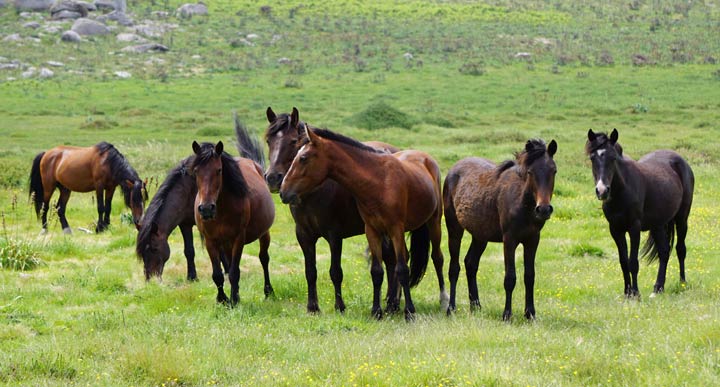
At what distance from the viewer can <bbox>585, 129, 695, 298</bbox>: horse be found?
29.6ft

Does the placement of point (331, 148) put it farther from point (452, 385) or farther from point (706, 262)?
point (706, 262)

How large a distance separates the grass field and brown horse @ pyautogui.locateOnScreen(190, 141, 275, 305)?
Answer: 561mm

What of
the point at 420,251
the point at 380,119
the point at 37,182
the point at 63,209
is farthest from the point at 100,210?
the point at 380,119

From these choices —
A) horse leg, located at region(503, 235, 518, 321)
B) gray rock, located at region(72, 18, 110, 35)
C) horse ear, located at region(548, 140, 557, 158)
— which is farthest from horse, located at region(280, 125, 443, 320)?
gray rock, located at region(72, 18, 110, 35)

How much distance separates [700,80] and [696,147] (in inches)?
637

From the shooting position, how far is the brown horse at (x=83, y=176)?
1434 centimetres

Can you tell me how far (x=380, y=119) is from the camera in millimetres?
26484

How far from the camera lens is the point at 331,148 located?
801cm

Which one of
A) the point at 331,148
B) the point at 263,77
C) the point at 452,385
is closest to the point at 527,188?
the point at 331,148

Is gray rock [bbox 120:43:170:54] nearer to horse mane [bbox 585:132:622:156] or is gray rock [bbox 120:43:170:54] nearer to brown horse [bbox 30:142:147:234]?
brown horse [bbox 30:142:147:234]

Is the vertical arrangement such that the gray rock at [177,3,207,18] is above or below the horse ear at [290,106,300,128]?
below

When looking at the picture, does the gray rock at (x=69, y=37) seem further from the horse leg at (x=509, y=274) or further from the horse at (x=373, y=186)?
the horse leg at (x=509, y=274)

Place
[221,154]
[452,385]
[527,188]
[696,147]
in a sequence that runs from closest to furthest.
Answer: [452,385], [527,188], [221,154], [696,147]

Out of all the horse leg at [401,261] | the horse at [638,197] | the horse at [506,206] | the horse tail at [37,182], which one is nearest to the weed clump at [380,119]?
the horse tail at [37,182]
